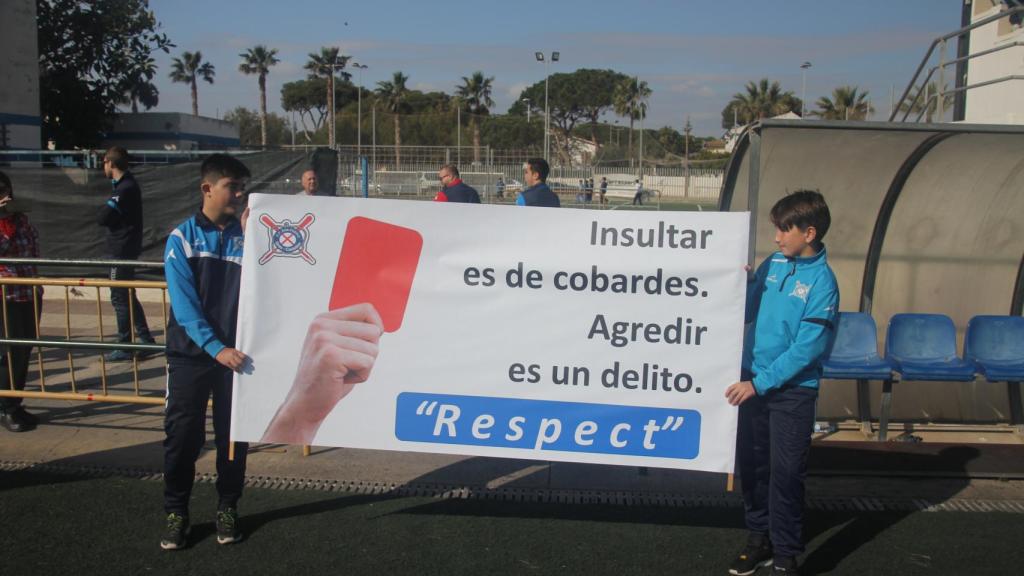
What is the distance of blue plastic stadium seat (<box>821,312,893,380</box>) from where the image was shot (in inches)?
238

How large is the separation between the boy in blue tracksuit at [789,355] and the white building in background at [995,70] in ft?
33.4

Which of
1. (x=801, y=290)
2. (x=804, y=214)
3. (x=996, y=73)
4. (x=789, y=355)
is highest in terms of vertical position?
(x=996, y=73)

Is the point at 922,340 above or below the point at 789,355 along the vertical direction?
below

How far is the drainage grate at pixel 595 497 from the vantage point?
16.5 feet

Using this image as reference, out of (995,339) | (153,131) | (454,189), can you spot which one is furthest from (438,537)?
(153,131)

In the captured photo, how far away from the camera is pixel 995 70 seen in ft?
45.7

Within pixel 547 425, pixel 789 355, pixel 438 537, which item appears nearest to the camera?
pixel 789 355

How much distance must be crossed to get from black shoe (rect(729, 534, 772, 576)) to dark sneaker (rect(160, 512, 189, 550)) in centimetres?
284

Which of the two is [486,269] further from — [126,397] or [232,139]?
[232,139]

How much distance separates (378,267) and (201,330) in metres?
0.93

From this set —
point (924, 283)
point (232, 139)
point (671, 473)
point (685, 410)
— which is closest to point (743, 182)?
point (924, 283)

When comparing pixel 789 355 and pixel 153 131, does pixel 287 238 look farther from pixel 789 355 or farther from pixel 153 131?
pixel 153 131

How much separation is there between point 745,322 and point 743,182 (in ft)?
8.76

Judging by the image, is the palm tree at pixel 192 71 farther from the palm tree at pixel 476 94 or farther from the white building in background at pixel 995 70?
the white building in background at pixel 995 70
